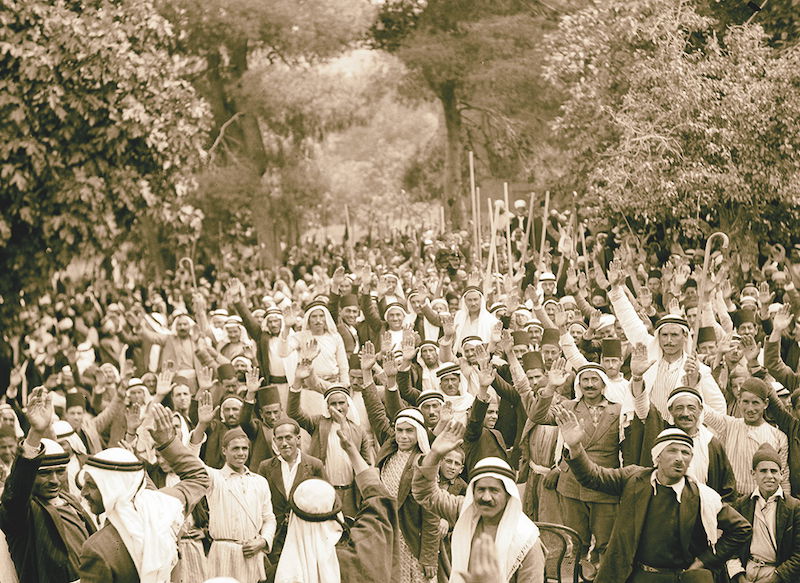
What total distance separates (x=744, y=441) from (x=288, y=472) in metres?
3.05

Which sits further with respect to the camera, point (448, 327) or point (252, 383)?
point (448, 327)

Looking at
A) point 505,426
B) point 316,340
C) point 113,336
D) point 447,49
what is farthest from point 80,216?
point 447,49

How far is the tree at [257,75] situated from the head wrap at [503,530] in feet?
63.0

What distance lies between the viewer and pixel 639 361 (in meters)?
7.81

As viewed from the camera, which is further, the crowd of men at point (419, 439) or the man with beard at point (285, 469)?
the man with beard at point (285, 469)

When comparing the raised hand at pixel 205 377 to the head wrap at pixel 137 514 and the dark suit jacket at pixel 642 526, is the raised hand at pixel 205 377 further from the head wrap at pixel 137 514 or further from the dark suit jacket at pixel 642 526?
the dark suit jacket at pixel 642 526

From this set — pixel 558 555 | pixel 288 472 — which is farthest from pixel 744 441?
pixel 288 472

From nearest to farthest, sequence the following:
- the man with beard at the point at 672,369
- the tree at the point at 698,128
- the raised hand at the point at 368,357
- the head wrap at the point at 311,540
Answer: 1. the head wrap at the point at 311,540
2. the man with beard at the point at 672,369
3. the raised hand at the point at 368,357
4. the tree at the point at 698,128

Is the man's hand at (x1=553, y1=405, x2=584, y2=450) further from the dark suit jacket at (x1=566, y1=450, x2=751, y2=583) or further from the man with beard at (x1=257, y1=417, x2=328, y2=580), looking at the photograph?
the man with beard at (x1=257, y1=417, x2=328, y2=580)

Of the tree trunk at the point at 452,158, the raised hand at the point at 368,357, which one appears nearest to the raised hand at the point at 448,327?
the raised hand at the point at 368,357

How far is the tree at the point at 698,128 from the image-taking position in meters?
14.2

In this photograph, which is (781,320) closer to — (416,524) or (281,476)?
(416,524)

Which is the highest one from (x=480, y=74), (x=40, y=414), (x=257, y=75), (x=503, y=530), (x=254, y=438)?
(x=40, y=414)


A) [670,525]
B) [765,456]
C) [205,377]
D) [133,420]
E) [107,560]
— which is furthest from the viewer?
[205,377]
